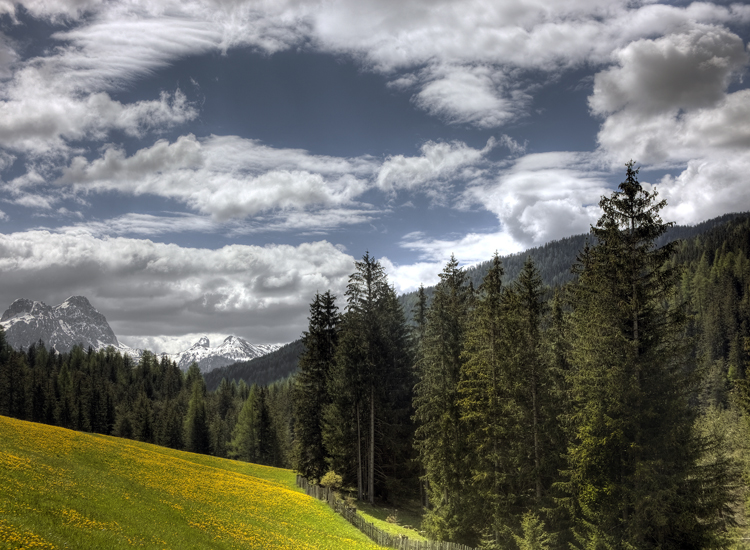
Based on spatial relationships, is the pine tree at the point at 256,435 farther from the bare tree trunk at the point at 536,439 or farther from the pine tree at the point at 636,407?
the pine tree at the point at 636,407

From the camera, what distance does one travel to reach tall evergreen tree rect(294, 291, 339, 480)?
49062 millimetres

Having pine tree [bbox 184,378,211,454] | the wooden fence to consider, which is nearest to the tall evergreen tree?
the wooden fence

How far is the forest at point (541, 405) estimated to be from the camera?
20328 millimetres

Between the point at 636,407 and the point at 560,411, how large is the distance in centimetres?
664

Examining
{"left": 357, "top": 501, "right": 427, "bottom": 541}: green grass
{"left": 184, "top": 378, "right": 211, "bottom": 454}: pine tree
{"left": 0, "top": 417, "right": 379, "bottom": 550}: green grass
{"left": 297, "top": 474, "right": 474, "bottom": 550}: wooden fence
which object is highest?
{"left": 0, "top": 417, "right": 379, "bottom": 550}: green grass

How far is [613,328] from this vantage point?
21.6 metres

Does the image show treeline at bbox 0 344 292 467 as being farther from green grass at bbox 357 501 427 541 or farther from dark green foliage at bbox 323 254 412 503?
green grass at bbox 357 501 427 541

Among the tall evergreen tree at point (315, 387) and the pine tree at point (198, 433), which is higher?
the tall evergreen tree at point (315, 387)

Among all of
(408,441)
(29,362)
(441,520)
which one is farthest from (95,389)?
(441,520)

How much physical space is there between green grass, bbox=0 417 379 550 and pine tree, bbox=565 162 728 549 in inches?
598

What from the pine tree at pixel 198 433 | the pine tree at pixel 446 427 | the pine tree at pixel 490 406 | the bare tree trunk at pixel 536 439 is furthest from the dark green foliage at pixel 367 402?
the pine tree at pixel 198 433

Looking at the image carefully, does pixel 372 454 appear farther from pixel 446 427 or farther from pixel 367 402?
pixel 446 427

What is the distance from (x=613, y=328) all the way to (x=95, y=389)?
106 metres

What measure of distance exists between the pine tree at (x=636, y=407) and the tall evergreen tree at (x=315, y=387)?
31.2 m
